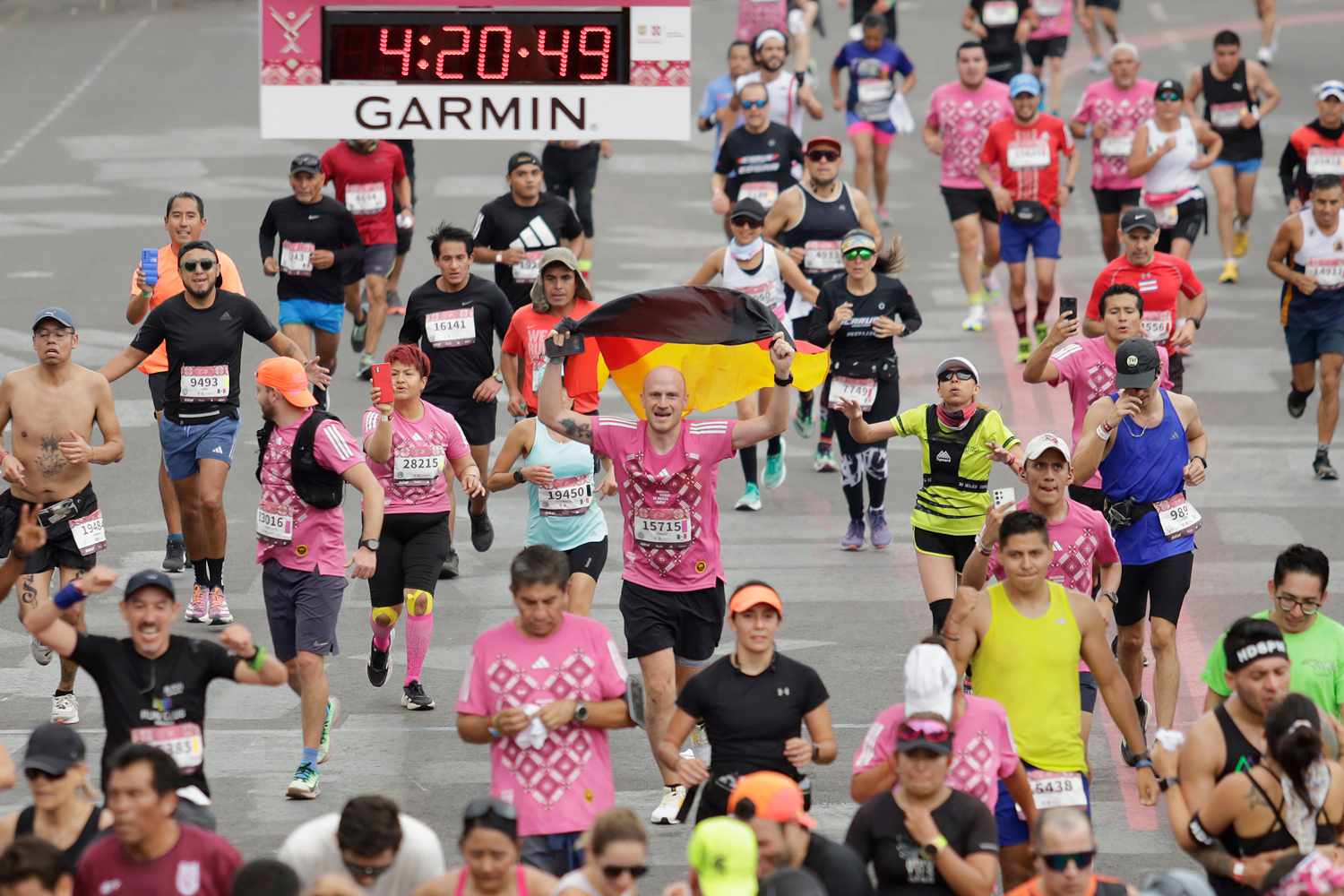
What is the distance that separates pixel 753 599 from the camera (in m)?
8.79

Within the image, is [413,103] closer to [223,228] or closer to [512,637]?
[512,637]

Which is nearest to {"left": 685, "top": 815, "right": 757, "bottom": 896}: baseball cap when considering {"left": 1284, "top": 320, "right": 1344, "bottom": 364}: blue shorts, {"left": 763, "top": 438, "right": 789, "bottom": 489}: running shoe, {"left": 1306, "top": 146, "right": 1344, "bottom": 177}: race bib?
{"left": 763, "top": 438, "right": 789, "bottom": 489}: running shoe

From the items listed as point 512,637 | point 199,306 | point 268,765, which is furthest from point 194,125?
point 512,637

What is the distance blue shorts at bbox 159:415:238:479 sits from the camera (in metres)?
13.6

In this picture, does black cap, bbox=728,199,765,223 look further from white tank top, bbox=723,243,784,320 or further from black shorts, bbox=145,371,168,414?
black shorts, bbox=145,371,168,414

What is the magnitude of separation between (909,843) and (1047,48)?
22.2m

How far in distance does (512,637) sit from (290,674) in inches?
104

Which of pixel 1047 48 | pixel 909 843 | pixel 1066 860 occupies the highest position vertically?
pixel 1047 48

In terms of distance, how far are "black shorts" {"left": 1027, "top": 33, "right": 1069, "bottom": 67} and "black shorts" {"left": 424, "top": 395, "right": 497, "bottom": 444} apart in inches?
605

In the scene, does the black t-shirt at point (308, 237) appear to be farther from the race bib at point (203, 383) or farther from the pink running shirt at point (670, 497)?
the pink running shirt at point (670, 497)

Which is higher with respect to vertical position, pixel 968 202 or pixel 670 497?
pixel 968 202

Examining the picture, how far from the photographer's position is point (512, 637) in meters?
8.73

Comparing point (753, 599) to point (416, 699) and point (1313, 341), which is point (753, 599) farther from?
point (1313, 341)

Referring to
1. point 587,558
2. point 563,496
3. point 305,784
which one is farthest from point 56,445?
point 587,558
